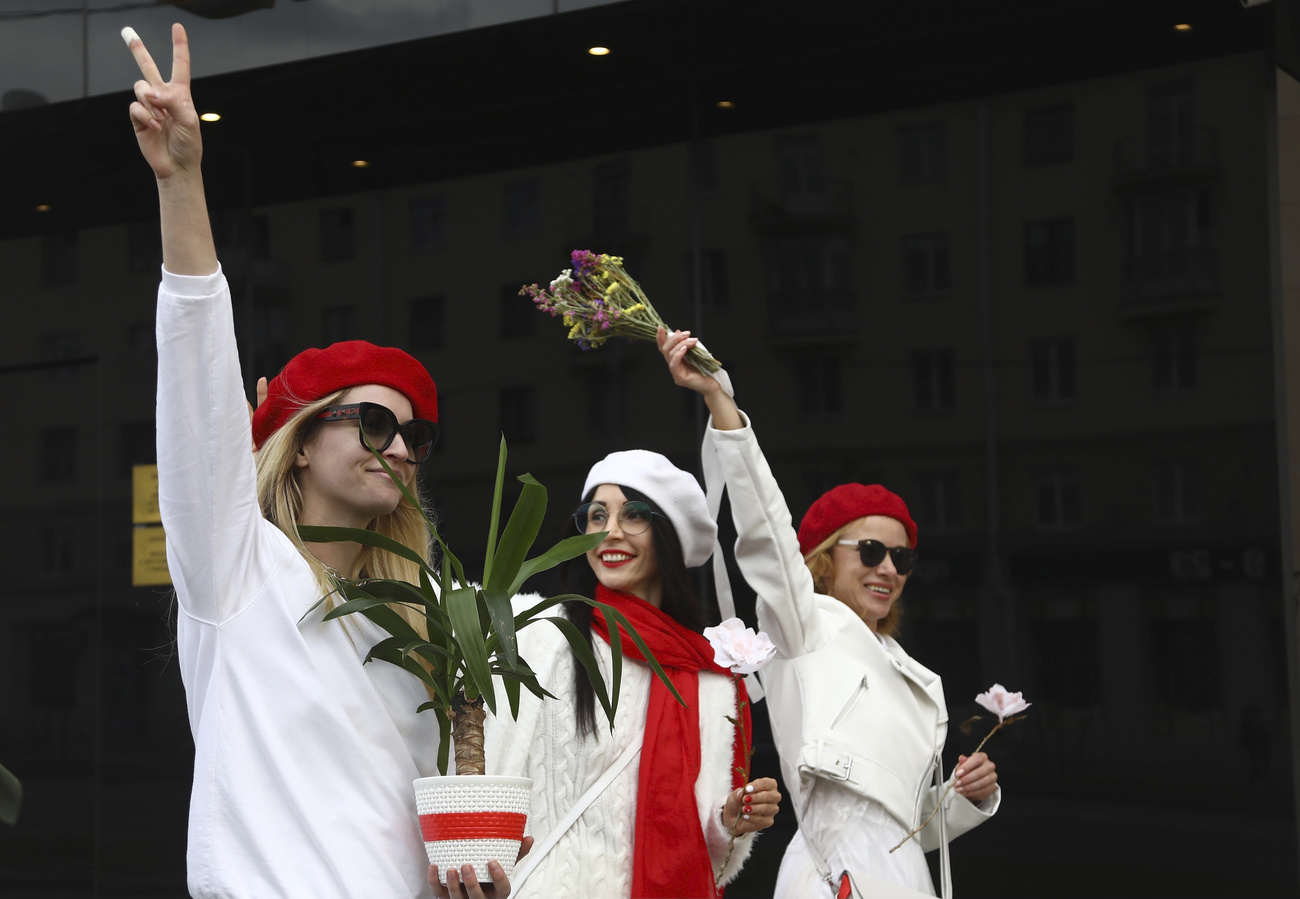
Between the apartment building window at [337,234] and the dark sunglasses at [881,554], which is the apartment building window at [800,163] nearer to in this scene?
the apartment building window at [337,234]

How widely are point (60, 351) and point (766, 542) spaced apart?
4816mm

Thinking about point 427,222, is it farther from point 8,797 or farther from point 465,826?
point 465,826

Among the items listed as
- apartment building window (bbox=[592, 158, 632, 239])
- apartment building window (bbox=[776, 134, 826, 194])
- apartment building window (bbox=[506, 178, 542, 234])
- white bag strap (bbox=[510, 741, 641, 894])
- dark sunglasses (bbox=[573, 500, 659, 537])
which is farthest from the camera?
apartment building window (bbox=[506, 178, 542, 234])

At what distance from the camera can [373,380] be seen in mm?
2299

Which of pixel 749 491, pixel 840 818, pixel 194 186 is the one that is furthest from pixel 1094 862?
pixel 194 186

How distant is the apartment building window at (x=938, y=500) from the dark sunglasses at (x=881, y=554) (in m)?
1.92

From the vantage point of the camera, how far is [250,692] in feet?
6.43

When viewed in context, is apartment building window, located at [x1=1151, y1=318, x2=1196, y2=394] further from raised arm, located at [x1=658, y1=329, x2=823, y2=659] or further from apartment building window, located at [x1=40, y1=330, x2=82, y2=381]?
apartment building window, located at [x1=40, y1=330, x2=82, y2=381]

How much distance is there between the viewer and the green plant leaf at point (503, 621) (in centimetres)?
200

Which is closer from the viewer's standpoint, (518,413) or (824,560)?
(824,560)

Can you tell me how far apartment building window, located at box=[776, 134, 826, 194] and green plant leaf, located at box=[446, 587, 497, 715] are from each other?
4407mm

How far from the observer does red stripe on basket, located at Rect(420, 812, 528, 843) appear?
1.93 m

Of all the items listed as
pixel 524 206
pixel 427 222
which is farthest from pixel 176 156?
pixel 427 222

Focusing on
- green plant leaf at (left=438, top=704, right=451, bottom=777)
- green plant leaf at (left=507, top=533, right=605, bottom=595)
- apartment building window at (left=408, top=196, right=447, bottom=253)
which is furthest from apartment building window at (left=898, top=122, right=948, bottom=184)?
green plant leaf at (left=438, top=704, right=451, bottom=777)
